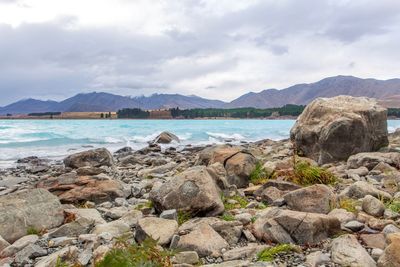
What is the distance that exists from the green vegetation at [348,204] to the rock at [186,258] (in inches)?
113

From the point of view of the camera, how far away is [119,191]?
9422 mm

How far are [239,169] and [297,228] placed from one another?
14.2 feet

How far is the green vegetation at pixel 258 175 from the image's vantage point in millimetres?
9759

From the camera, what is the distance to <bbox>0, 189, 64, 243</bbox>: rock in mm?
6348

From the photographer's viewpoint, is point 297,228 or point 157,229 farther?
point 157,229

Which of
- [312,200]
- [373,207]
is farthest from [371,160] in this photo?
[312,200]

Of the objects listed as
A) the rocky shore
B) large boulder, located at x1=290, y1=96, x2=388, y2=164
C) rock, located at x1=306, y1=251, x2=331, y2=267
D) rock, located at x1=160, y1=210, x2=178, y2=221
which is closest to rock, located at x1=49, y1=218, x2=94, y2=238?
the rocky shore

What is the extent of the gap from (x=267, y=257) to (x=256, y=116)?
558ft

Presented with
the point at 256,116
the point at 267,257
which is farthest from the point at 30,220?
the point at 256,116

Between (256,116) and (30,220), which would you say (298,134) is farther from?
(256,116)

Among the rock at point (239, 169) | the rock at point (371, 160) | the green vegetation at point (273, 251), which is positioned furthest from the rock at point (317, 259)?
the rock at point (371, 160)

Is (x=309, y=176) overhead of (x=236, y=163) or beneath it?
beneath

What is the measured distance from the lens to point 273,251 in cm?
498

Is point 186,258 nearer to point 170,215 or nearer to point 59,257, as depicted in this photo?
point 170,215
